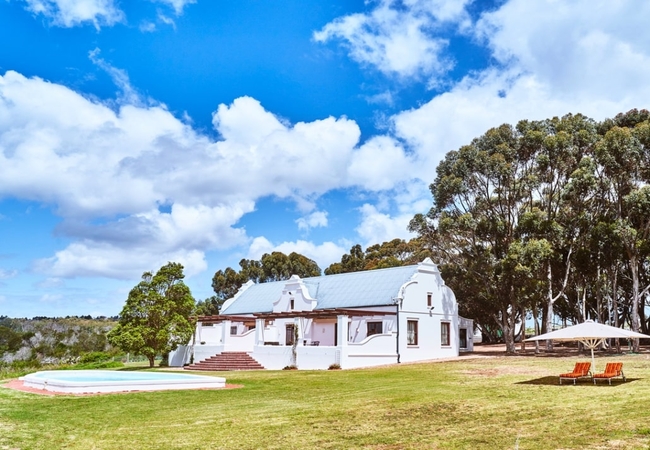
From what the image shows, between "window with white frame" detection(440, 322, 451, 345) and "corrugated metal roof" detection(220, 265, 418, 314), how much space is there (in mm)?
4509

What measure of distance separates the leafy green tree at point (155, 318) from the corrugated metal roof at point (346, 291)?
9.68m

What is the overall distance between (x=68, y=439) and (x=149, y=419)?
8.50 ft

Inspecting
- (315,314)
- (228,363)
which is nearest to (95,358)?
(228,363)

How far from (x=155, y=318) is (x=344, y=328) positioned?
1192 centimetres

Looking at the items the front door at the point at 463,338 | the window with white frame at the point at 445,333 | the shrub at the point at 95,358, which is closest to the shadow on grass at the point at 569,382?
the window with white frame at the point at 445,333

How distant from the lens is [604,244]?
119ft

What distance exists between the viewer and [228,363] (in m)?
34.8

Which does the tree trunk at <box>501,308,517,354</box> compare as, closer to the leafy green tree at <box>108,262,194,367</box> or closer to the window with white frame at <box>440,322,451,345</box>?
the window with white frame at <box>440,322,451,345</box>

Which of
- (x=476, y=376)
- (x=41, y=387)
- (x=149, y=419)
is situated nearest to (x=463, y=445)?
(x=149, y=419)

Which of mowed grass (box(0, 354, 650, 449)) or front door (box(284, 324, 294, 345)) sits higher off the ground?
front door (box(284, 324, 294, 345))

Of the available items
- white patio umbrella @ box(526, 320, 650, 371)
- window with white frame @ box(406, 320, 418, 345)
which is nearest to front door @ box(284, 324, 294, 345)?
window with white frame @ box(406, 320, 418, 345)

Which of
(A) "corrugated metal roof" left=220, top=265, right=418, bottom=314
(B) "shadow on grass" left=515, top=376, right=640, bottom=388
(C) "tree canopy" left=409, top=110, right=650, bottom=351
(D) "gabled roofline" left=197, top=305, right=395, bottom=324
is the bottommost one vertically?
(B) "shadow on grass" left=515, top=376, right=640, bottom=388

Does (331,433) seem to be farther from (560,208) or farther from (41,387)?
(560,208)

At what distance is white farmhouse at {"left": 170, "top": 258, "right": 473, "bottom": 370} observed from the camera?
109 ft
